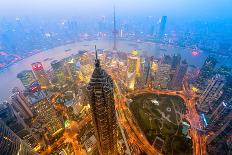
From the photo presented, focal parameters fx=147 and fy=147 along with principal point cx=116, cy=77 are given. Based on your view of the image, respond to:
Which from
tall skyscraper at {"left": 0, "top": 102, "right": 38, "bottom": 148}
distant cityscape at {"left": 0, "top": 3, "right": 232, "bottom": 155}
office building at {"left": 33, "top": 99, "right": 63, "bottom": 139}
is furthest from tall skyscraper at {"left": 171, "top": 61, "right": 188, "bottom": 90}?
tall skyscraper at {"left": 0, "top": 102, "right": 38, "bottom": 148}

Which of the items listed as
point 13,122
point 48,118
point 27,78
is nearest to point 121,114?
point 48,118

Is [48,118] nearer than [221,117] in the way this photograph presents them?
No

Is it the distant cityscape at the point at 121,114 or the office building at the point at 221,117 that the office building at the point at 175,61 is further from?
the office building at the point at 221,117

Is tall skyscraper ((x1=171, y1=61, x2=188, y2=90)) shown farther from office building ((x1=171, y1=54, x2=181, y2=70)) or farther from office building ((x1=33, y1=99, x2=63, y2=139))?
office building ((x1=33, y1=99, x2=63, y2=139))

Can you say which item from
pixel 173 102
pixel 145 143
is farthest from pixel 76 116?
pixel 173 102

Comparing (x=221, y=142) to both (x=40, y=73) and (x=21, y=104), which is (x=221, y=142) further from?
(x=40, y=73)

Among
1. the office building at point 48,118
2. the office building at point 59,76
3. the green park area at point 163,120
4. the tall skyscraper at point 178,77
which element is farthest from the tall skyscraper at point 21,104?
the tall skyscraper at point 178,77
